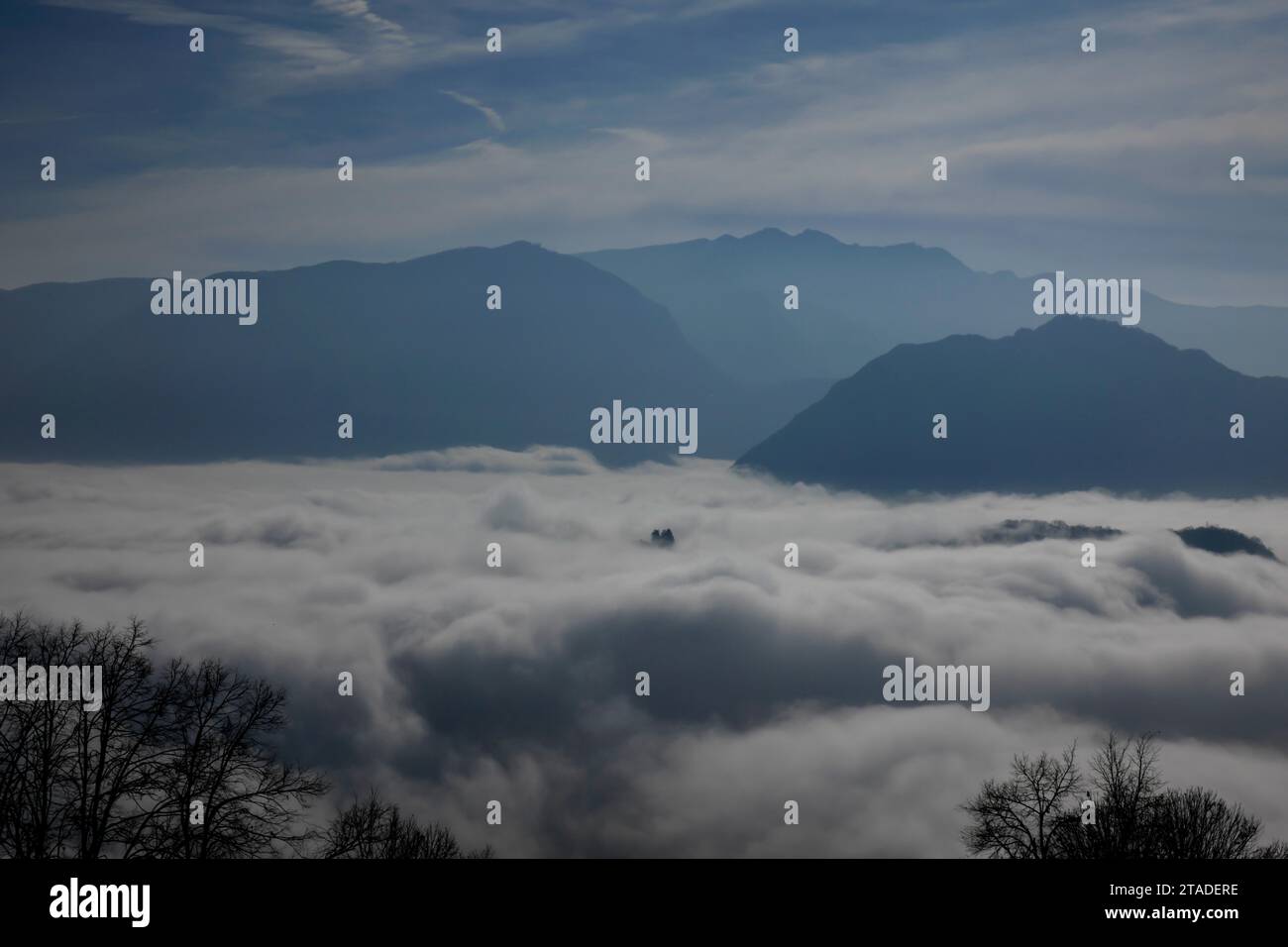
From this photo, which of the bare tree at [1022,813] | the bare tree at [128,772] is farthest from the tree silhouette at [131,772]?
the bare tree at [1022,813]

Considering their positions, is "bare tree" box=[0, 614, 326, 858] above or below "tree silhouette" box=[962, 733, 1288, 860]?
above

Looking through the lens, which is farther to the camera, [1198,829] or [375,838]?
[1198,829]

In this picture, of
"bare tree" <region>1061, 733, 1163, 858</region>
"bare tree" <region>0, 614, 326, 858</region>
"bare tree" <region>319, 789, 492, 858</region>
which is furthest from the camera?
"bare tree" <region>1061, 733, 1163, 858</region>

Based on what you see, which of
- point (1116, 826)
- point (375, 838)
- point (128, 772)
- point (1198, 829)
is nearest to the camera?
point (128, 772)

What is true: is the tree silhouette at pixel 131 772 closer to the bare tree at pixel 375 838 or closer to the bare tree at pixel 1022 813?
the bare tree at pixel 375 838

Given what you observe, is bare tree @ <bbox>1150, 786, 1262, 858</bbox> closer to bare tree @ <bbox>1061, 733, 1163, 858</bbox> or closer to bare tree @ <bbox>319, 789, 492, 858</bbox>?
bare tree @ <bbox>1061, 733, 1163, 858</bbox>

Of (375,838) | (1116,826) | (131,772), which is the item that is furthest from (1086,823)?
(131,772)

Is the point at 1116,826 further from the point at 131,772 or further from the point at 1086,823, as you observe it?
the point at 131,772

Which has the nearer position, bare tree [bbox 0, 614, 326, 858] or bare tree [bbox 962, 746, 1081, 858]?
bare tree [bbox 0, 614, 326, 858]

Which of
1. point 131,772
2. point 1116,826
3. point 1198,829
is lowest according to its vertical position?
point 1198,829

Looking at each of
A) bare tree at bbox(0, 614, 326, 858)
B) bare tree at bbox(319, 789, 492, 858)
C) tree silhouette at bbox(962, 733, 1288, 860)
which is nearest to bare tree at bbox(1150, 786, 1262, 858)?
tree silhouette at bbox(962, 733, 1288, 860)
